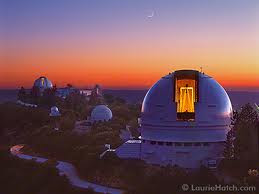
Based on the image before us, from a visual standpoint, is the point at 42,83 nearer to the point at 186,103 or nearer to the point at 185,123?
the point at 186,103

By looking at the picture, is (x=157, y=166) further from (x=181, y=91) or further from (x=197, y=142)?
(x=181, y=91)

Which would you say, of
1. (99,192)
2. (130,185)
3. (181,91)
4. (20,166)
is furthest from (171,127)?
(20,166)

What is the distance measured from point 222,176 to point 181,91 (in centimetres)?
733

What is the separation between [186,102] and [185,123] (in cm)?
262

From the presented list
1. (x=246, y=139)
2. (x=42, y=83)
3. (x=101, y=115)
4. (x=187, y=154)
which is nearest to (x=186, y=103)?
(x=187, y=154)

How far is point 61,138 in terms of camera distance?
143 ft

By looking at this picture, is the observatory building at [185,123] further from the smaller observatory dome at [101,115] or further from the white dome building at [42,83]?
the white dome building at [42,83]

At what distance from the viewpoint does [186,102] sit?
1233 inches

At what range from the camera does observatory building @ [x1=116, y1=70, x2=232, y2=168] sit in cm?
2919

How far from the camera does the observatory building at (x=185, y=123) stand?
95.8 ft

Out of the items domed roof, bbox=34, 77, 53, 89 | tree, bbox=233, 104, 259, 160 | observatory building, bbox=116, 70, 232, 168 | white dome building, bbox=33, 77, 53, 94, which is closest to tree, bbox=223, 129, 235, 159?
tree, bbox=233, 104, 259, 160

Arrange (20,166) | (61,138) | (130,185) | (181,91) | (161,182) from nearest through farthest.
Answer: (161,182), (130,185), (181,91), (20,166), (61,138)

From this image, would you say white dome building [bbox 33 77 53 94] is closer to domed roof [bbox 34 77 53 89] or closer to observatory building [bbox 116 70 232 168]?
domed roof [bbox 34 77 53 89]

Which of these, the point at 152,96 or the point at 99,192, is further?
the point at 152,96
